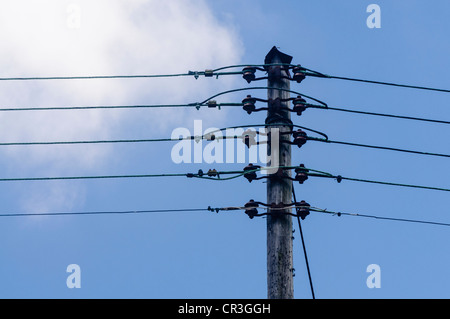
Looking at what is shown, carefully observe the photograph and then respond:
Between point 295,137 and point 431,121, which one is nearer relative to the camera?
point 295,137

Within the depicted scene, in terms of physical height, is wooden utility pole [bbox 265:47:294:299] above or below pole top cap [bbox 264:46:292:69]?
below

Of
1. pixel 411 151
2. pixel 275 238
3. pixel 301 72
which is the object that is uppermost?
pixel 301 72

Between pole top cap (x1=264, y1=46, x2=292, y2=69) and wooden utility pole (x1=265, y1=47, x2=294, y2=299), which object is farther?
pole top cap (x1=264, y1=46, x2=292, y2=69)

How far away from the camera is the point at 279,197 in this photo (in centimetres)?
1241

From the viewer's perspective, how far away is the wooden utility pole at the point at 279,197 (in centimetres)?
1185

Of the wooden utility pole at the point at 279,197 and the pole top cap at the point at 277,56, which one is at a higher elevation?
the pole top cap at the point at 277,56

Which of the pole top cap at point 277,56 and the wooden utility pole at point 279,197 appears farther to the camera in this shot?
the pole top cap at point 277,56

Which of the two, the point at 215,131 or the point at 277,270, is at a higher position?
the point at 215,131

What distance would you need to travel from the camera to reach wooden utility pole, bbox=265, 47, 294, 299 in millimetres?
11852
